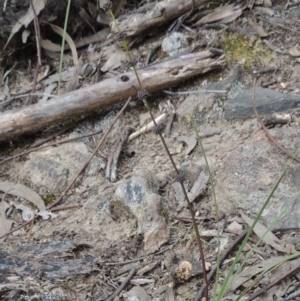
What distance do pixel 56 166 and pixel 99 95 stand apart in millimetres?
449

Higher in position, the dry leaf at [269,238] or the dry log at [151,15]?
the dry log at [151,15]

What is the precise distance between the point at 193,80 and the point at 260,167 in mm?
788

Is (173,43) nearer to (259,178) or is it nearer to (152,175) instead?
(152,175)

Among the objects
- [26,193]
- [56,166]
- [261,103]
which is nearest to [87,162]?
[56,166]

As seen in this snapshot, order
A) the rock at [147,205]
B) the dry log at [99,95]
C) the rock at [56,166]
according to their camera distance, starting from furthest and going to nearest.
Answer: the dry log at [99,95] → the rock at [56,166] → the rock at [147,205]

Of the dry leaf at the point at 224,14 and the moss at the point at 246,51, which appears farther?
the dry leaf at the point at 224,14

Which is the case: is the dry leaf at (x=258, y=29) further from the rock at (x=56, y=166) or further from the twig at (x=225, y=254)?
the twig at (x=225, y=254)

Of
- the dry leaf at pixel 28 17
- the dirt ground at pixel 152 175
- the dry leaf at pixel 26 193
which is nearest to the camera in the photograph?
the dirt ground at pixel 152 175

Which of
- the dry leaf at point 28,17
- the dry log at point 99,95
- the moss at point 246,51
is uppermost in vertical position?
the dry leaf at point 28,17

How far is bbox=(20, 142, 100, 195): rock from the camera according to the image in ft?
8.18

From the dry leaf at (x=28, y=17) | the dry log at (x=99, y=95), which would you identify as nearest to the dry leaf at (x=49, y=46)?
the dry leaf at (x=28, y=17)

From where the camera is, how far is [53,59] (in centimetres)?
331

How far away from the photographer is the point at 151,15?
2951mm

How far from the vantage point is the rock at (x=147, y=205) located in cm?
203
